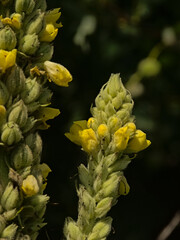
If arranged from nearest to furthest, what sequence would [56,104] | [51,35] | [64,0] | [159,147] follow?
1. [51,35]
2. [64,0]
3. [56,104]
4. [159,147]

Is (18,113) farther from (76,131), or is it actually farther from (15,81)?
(76,131)

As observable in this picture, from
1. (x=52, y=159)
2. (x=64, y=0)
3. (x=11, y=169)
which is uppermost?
(x=11, y=169)

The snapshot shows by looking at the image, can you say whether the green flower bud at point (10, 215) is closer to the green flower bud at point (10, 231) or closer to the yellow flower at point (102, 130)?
the green flower bud at point (10, 231)

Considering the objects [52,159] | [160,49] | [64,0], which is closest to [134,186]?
[52,159]

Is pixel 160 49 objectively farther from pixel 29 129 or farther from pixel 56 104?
pixel 29 129

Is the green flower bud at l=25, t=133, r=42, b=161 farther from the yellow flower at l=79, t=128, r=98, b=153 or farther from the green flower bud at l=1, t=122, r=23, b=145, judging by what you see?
the yellow flower at l=79, t=128, r=98, b=153

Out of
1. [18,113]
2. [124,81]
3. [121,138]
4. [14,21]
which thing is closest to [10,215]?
[18,113]
